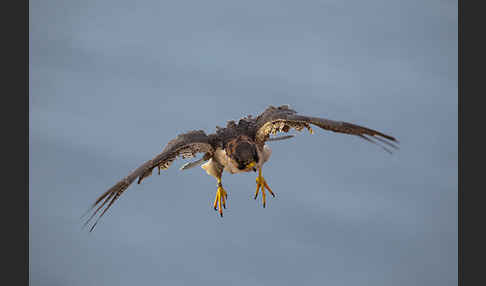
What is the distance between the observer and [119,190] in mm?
9352

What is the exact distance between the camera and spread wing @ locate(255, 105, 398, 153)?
9.53 meters

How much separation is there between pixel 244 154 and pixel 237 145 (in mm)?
274

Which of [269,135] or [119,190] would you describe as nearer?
[119,190]

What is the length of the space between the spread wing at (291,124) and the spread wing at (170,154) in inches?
41.4

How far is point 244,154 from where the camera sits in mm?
9891

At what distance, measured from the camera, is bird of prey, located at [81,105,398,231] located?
9.73 m

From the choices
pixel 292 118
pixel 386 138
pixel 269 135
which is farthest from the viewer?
pixel 269 135

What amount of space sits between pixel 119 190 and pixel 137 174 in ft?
1.42

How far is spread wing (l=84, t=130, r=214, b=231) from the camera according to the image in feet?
30.6

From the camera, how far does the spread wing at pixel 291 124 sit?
9528 mm

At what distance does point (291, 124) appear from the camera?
426 inches

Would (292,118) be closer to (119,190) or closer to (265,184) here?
(265,184)

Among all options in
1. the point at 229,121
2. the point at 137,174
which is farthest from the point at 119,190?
the point at 229,121

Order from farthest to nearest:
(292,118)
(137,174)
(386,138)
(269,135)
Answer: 1. (269,135)
2. (292,118)
3. (137,174)
4. (386,138)
